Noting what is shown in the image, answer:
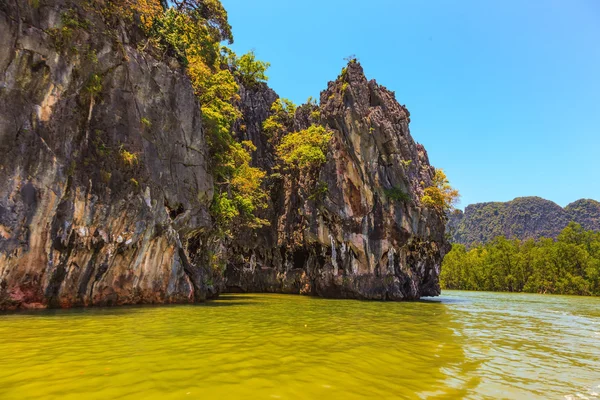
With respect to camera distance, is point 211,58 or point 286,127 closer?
point 211,58

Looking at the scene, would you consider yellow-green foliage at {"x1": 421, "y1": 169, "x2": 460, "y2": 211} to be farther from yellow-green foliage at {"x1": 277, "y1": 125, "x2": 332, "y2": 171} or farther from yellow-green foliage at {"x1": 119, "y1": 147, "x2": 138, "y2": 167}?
yellow-green foliage at {"x1": 119, "y1": 147, "x2": 138, "y2": 167}

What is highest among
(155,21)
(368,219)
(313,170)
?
(155,21)

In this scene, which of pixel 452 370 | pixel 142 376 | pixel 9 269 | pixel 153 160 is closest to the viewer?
pixel 142 376

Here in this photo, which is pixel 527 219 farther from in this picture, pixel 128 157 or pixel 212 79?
pixel 128 157

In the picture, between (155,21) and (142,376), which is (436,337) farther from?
(155,21)

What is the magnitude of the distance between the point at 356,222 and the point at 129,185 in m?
19.5

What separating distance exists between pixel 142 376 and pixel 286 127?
128 ft

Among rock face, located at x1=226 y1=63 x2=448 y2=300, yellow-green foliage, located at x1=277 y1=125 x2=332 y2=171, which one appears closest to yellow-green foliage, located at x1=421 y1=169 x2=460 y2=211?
rock face, located at x1=226 y1=63 x2=448 y2=300

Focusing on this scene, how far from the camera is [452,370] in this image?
6.20m

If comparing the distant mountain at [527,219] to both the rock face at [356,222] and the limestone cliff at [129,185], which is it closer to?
the rock face at [356,222]

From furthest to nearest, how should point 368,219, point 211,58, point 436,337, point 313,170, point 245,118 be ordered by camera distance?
point 245,118 < point 313,170 < point 368,219 < point 211,58 < point 436,337

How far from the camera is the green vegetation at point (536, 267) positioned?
5500cm

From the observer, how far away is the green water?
185 inches

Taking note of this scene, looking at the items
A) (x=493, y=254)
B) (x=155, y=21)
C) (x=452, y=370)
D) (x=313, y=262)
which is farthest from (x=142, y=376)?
(x=493, y=254)
